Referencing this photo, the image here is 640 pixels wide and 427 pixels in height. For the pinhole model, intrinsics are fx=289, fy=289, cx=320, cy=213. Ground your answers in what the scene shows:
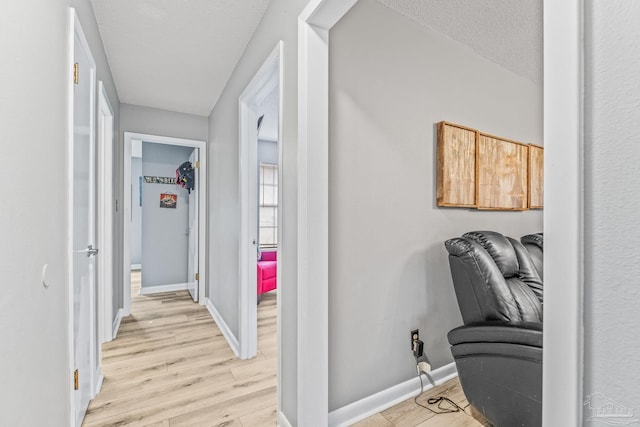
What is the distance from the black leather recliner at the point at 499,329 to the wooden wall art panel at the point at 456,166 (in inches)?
14.8

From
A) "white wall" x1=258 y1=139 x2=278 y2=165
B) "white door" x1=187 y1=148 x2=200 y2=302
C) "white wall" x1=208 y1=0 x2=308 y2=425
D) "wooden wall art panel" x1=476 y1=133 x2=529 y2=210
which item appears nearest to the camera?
"white wall" x1=208 y1=0 x2=308 y2=425

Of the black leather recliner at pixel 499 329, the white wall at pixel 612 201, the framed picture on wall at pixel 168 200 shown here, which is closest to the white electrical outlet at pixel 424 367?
the black leather recliner at pixel 499 329

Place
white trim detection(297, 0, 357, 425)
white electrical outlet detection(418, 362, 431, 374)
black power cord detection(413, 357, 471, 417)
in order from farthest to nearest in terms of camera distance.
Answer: white electrical outlet detection(418, 362, 431, 374) → black power cord detection(413, 357, 471, 417) → white trim detection(297, 0, 357, 425)

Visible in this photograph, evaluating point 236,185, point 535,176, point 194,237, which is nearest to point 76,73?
point 236,185

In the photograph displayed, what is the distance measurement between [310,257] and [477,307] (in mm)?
942

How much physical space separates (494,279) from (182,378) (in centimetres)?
216

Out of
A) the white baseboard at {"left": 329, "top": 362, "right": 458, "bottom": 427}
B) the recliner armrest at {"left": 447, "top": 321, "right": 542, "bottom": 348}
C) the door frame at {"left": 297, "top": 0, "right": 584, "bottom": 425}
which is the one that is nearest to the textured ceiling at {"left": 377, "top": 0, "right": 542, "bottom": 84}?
the door frame at {"left": 297, "top": 0, "right": 584, "bottom": 425}

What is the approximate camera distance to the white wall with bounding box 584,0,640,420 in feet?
1.43

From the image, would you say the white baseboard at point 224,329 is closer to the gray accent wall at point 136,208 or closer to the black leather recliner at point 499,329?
the black leather recliner at point 499,329

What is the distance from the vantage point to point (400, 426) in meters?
1.60

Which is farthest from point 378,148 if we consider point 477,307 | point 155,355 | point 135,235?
point 135,235

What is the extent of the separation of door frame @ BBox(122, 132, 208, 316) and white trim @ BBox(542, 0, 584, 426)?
144 inches

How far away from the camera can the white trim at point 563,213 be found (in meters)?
0.49

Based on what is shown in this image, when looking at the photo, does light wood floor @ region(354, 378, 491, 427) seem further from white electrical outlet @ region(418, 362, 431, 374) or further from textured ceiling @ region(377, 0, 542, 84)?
textured ceiling @ region(377, 0, 542, 84)
